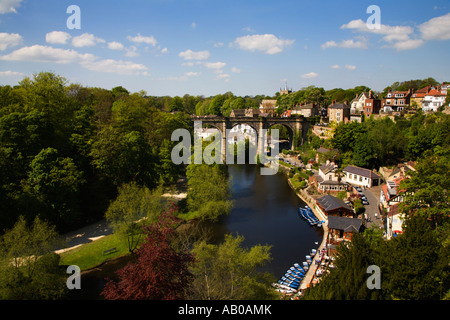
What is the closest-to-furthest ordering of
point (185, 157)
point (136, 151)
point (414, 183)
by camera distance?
point (414, 183) < point (136, 151) < point (185, 157)

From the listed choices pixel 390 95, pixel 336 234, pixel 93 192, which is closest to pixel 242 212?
pixel 336 234

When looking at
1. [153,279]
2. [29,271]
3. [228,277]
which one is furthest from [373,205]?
[29,271]

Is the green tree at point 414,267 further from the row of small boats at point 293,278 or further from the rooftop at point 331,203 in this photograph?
the rooftop at point 331,203

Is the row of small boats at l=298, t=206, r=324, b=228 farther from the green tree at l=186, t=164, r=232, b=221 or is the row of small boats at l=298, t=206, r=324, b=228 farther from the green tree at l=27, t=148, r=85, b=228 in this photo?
the green tree at l=27, t=148, r=85, b=228

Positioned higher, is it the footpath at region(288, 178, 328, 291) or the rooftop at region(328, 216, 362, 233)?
the rooftop at region(328, 216, 362, 233)

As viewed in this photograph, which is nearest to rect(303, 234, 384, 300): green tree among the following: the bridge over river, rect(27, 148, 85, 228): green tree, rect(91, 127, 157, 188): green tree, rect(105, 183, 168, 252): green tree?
rect(105, 183, 168, 252): green tree
